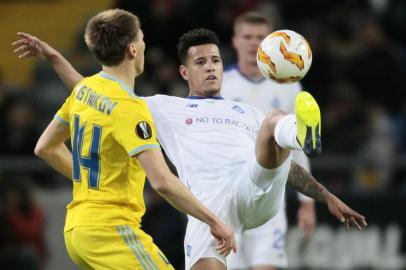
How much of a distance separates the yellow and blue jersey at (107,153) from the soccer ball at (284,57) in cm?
121

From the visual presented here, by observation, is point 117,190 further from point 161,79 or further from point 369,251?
point 161,79

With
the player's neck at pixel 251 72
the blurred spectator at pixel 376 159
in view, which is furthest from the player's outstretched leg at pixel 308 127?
the blurred spectator at pixel 376 159

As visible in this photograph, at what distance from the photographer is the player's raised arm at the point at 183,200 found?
5.83 metres

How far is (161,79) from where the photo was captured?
12.9 m

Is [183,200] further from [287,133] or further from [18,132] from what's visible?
[18,132]

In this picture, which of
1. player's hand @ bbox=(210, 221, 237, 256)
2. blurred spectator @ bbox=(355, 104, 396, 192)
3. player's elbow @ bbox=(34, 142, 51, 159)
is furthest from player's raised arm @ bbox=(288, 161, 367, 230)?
blurred spectator @ bbox=(355, 104, 396, 192)

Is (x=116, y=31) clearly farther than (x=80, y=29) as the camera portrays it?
No

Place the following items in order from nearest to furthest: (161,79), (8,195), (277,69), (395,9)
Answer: (277,69) → (8,195) → (161,79) → (395,9)

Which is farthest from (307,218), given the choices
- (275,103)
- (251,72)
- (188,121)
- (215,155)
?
(188,121)

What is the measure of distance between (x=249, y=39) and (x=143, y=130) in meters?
3.14

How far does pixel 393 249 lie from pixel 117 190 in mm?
5900

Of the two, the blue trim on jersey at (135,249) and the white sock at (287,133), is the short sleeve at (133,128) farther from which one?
the white sock at (287,133)

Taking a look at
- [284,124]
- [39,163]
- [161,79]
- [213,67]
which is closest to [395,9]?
[161,79]

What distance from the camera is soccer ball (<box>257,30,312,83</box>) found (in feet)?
22.8
